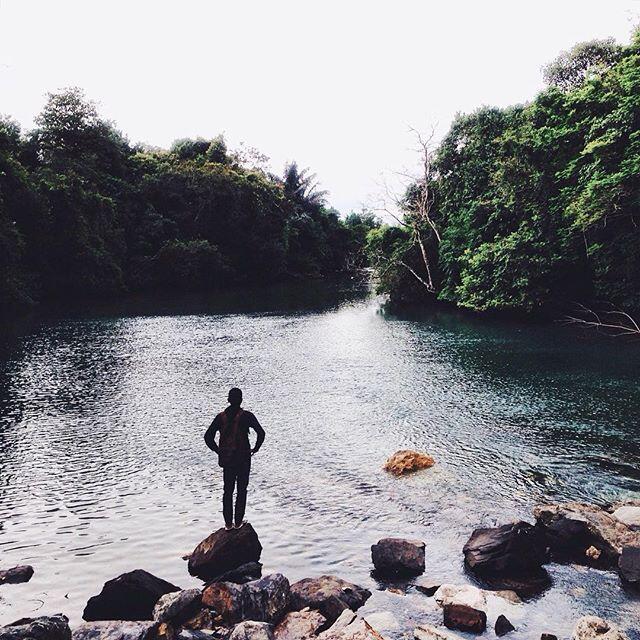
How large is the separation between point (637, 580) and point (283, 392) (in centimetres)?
1386

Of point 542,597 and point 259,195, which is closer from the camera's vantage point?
point 542,597

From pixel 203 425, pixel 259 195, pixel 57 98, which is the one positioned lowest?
pixel 203 425

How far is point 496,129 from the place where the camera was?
43594 mm

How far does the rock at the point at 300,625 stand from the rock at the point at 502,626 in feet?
7.00

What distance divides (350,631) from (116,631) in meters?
2.65

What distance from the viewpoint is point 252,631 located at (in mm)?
6410

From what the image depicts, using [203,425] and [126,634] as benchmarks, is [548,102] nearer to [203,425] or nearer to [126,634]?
[203,425]

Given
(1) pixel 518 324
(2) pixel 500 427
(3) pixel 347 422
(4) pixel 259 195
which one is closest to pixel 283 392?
(3) pixel 347 422

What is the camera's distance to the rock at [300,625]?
22.5 ft

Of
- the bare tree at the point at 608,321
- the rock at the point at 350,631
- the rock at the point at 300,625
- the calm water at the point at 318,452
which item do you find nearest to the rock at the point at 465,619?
the calm water at the point at 318,452

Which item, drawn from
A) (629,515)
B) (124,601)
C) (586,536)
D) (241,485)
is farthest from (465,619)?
(629,515)

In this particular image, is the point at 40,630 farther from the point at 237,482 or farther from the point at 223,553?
the point at 237,482

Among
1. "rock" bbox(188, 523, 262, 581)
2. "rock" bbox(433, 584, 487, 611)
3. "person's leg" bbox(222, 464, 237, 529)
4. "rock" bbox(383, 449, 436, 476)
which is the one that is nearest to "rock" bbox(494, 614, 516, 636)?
"rock" bbox(433, 584, 487, 611)

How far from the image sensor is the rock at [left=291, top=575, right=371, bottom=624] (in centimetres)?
724
